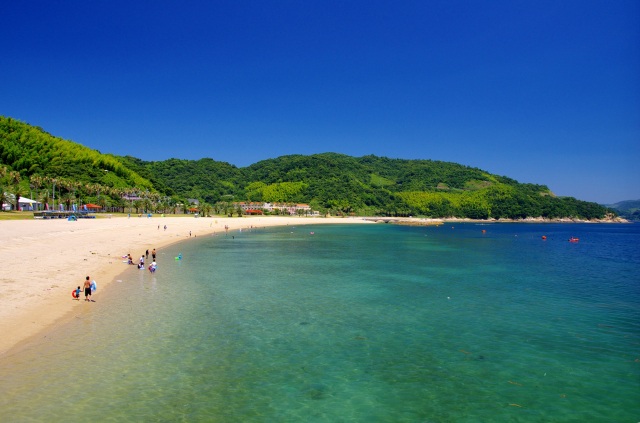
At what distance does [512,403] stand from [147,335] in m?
13.0

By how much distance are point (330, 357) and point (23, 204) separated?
110827 millimetres

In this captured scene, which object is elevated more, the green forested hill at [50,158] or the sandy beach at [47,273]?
the green forested hill at [50,158]

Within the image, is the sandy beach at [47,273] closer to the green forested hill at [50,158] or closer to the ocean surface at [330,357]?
the ocean surface at [330,357]

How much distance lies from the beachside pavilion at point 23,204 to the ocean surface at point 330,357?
8163cm

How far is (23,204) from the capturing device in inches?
3780

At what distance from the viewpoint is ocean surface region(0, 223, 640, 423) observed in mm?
10117

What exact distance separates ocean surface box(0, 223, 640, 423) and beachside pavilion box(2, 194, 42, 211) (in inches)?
3214

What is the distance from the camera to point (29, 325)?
14.9 meters

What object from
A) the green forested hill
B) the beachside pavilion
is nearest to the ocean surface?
the beachside pavilion

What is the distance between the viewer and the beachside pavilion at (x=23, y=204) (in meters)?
85.5

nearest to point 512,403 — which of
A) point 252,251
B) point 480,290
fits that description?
point 480,290

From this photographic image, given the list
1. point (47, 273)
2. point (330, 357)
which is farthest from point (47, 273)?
point (330, 357)

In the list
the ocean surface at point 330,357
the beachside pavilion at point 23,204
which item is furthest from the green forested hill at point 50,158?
the ocean surface at point 330,357

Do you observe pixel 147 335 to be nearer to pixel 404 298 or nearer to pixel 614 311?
pixel 404 298
